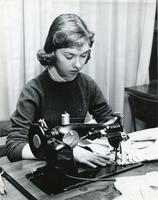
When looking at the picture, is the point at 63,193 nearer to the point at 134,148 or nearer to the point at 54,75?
the point at 134,148

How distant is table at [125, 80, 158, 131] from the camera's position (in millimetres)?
2534

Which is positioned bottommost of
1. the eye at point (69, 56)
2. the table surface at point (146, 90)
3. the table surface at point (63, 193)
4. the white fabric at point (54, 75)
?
the table surface at point (63, 193)

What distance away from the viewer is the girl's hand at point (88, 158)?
4.66 ft

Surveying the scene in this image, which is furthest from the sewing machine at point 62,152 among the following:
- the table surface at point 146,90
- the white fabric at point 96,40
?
the table surface at point 146,90

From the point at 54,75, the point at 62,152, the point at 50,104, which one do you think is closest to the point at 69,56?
the point at 54,75

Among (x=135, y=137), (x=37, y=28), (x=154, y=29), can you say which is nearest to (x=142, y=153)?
(x=135, y=137)

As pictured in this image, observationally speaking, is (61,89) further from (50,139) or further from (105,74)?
(105,74)

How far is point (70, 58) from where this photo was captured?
1670 millimetres

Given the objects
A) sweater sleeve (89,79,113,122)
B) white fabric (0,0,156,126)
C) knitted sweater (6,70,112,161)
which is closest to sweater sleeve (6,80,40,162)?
knitted sweater (6,70,112,161)

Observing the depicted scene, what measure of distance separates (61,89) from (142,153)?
20.8 inches

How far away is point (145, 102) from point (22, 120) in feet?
3.93

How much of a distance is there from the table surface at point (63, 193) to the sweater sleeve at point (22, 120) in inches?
2.9

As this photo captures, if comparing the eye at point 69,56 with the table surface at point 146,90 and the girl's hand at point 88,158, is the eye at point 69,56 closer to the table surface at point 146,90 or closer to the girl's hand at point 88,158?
the girl's hand at point 88,158

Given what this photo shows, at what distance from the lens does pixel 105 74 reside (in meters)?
2.79
